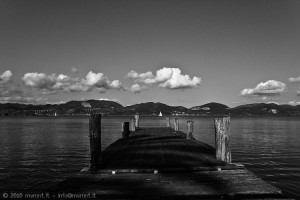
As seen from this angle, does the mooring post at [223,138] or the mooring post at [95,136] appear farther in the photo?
the mooring post at [223,138]

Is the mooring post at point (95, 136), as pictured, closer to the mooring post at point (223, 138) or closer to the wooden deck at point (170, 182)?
the wooden deck at point (170, 182)

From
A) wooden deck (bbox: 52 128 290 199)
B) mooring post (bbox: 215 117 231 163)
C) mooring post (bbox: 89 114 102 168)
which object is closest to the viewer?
wooden deck (bbox: 52 128 290 199)

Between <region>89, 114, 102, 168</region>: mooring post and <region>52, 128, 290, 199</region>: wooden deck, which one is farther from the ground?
<region>89, 114, 102, 168</region>: mooring post

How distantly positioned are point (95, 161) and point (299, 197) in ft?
28.5

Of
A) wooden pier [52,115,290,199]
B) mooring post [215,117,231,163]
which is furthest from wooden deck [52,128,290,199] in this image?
mooring post [215,117,231,163]

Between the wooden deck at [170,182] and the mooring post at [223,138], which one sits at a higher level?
the mooring post at [223,138]

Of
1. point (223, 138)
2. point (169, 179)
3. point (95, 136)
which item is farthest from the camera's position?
point (223, 138)

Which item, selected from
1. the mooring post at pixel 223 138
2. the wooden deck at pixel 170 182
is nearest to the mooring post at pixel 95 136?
the wooden deck at pixel 170 182

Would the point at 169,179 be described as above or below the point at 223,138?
below

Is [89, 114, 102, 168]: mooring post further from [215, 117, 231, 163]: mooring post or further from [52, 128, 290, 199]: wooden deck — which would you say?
[215, 117, 231, 163]: mooring post

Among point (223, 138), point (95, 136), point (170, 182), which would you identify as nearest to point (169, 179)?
point (170, 182)

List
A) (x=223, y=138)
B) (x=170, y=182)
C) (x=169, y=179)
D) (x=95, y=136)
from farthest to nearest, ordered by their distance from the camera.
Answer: (x=223, y=138)
(x=95, y=136)
(x=169, y=179)
(x=170, y=182)

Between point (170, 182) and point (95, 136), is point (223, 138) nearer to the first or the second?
point (170, 182)

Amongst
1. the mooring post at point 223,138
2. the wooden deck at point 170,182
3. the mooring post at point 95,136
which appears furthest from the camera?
the mooring post at point 223,138
